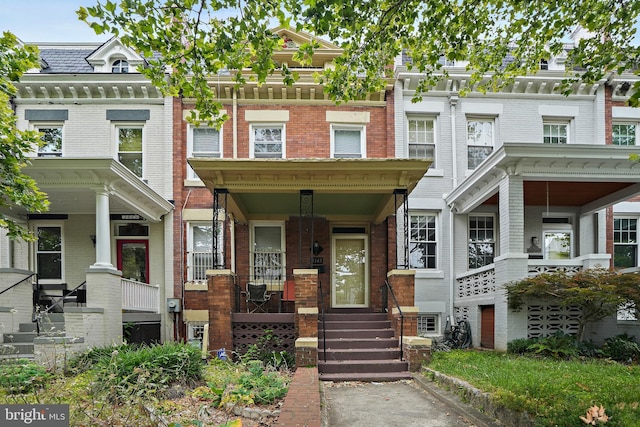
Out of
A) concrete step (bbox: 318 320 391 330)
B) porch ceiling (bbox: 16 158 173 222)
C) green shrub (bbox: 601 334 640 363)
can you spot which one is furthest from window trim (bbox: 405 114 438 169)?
porch ceiling (bbox: 16 158 173 222)

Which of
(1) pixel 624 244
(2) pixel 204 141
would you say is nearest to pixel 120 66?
(2) pixel 204 141

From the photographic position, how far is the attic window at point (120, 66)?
1264cm

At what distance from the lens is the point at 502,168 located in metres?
9.20

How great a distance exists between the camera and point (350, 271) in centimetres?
1218

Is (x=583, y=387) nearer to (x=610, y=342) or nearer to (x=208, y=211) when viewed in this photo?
(x=610, y=342)

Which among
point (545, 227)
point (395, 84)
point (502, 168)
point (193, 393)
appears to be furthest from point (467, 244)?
point (193, 393)

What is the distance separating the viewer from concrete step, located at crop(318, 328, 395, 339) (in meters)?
8.76

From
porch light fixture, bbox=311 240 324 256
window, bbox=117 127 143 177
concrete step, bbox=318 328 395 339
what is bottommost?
concrete step, bbox=318 328 395 339

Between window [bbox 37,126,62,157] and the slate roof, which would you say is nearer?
window [bbox 37,126,62,157]

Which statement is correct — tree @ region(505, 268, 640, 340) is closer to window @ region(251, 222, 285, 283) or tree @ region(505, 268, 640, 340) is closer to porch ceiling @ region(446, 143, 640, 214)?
porch ceiling @ region(446, 143, 640, 214)

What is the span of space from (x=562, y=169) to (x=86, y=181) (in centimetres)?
1054

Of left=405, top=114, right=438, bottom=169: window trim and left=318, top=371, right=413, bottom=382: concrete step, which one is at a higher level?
left=405, top=114, right=438, bottom=169: window trim

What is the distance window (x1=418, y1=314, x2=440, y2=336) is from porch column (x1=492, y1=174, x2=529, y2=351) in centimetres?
300

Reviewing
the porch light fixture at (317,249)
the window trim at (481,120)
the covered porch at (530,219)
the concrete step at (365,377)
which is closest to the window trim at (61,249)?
the porch light fixture at (317,249)
